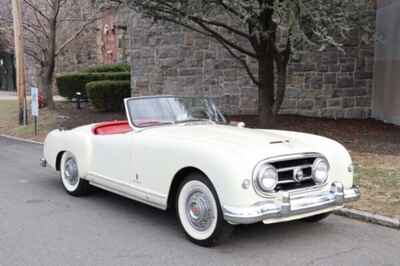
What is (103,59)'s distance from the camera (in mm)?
28078

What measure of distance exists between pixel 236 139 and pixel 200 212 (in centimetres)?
82

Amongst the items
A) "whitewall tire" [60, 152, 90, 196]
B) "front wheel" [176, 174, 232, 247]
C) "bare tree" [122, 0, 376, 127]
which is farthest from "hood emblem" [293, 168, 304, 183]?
"bare tree" [122, 0, 376, 127]

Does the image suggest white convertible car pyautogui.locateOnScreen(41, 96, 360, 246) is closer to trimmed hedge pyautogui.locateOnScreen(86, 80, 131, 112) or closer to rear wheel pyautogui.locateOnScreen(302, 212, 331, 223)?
rear wheel pyautogui.locateOnScreen(302, 212, 331, 223)

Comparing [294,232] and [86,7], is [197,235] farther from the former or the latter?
[86,7]

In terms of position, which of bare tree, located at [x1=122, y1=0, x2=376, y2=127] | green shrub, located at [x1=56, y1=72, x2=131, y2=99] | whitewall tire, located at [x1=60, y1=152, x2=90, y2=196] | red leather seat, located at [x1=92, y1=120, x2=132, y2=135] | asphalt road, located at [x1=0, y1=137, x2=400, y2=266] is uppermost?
bare tree, located at [x1=122, y1=0, x2=376, y2=127]

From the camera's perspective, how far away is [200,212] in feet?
16.1

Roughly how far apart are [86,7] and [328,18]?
12.9 meters

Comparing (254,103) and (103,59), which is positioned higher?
(103,59)

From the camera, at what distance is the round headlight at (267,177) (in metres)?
4.54

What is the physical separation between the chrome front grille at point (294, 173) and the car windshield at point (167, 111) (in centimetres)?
172

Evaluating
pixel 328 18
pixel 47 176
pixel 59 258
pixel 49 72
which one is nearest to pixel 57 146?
pixel 47 176

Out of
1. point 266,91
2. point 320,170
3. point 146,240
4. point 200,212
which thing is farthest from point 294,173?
point 266,91

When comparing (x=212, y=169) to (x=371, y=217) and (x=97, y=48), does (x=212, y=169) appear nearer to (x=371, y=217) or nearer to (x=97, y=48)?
(x=371, y=217)

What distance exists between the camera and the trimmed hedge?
1708 cm
